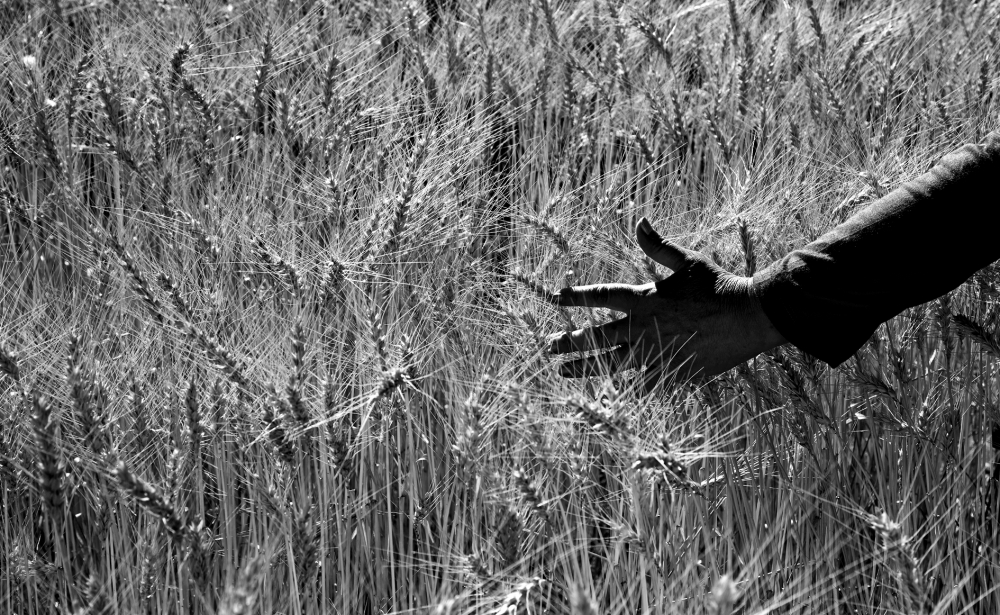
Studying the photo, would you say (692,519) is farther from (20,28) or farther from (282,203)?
(20,28)

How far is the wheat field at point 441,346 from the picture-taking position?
1122 mm

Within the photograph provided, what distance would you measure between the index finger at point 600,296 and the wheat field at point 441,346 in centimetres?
7

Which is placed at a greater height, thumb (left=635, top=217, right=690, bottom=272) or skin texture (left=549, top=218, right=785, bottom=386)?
thumb (left=635, top=217, right=690, bottom=272)

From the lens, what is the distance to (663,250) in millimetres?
1291

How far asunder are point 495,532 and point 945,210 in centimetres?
77

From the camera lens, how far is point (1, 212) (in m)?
1.72

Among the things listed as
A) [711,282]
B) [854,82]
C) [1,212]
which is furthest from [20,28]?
[854,82]

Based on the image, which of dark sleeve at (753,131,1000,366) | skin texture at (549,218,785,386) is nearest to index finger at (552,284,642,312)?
skin texture at (549,218,785,386)

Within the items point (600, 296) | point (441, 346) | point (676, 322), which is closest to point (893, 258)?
point (676, 322)

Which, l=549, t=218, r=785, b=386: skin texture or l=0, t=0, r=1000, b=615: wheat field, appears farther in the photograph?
l=549, t=218, r=785, b=386: skin texture

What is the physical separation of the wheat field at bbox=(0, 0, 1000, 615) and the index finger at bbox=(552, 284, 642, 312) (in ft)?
0.23

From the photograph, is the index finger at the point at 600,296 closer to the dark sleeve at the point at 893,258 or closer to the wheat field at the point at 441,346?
the wheat field at the point at 441,346

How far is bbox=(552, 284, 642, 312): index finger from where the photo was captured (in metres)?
1.30

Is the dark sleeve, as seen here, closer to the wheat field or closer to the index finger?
the wheat field
